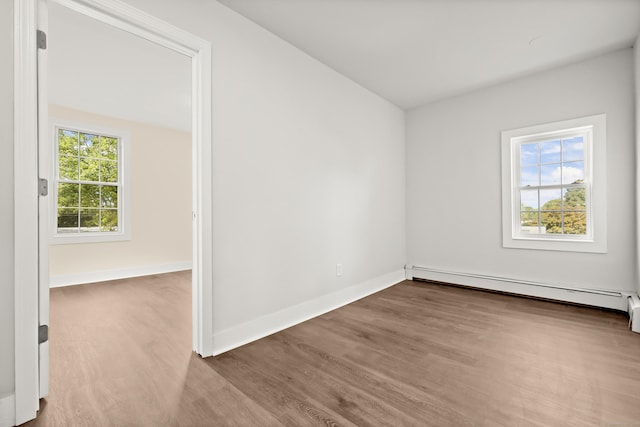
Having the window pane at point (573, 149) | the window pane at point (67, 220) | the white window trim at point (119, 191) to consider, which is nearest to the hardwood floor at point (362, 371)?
the window pane at point (573, 149)

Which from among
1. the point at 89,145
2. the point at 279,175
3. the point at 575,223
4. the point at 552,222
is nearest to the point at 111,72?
the point at 89,145

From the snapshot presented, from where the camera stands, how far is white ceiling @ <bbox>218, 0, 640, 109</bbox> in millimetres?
2285

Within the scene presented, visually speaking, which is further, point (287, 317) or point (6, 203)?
point (287, 317)

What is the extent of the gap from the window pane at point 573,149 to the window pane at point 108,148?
6.38 meters

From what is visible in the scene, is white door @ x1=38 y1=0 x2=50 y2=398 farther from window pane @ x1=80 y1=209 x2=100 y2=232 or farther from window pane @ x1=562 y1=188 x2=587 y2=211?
window pane @ x1=562 y1=188 x2=587 y2=211

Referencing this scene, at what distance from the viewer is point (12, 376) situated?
1.38 m

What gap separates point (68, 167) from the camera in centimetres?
442

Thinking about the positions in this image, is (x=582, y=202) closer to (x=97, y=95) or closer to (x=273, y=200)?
(x=273, y=200)

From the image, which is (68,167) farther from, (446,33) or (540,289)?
(540,289)

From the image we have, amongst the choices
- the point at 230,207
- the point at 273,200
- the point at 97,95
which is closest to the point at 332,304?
the point at 273,200

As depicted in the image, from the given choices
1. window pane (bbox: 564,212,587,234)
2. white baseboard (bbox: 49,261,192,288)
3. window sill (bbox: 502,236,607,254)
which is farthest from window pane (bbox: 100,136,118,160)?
window pane (bbox: 564,212,587,234)

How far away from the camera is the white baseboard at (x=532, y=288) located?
297cm

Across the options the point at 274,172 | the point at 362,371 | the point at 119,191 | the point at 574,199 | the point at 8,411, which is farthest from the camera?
the point at 119,191

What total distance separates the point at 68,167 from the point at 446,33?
5.39 meters
